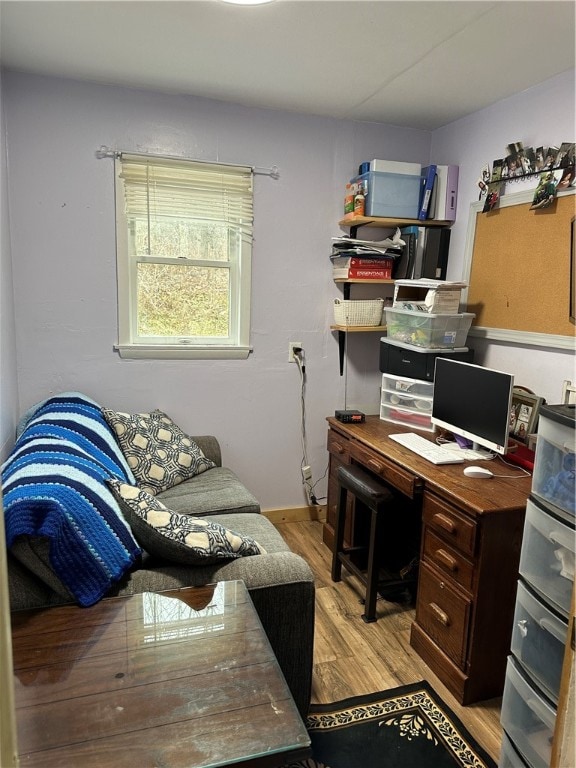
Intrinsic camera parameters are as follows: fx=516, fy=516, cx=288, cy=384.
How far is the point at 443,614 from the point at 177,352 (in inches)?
77.4

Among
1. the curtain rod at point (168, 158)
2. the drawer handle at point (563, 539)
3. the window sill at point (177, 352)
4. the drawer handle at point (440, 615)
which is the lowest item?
the drawer handle at point (440, 615)

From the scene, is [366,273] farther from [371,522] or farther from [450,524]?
[450,524]

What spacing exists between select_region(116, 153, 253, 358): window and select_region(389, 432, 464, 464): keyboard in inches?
43.8

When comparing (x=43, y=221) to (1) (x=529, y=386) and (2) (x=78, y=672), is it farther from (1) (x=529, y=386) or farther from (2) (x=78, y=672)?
(1) (x=529, y=386)

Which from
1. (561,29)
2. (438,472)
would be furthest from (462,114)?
(438,472)

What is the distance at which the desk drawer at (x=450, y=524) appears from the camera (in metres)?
1.91

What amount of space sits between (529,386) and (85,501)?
2.13m

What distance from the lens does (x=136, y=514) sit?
1.64 meters

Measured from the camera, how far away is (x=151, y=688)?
44.7 inches

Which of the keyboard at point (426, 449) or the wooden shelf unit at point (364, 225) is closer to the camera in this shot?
the keyboard at point (426, 449)

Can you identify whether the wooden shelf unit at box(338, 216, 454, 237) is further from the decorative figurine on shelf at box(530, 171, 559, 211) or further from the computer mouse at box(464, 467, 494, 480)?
the computer mouse at box(464, 467, 494, 480)

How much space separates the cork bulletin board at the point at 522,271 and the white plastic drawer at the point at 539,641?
4.25 ft

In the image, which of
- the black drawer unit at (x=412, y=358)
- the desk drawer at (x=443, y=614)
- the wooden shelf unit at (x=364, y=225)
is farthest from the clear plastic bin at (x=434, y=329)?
the desk drawer at (x=443, y=614)

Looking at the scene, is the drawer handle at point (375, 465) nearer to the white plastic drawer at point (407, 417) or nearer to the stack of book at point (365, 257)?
the white plastic drawer at point (407, 417)
